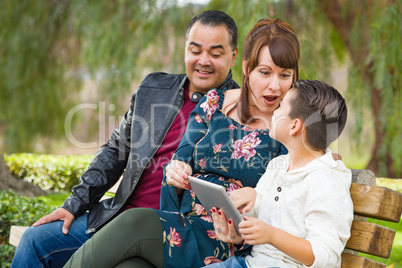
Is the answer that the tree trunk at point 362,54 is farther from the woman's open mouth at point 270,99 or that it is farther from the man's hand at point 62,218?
the man's hand at point 62,218

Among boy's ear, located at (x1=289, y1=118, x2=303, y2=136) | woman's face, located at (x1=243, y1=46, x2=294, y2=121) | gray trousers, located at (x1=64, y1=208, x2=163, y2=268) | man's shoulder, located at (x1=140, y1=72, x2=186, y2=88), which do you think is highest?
woman's face, located at (x1=243, y1=46, x2=294, y2=121)

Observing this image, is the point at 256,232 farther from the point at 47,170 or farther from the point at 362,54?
the point at 47,170

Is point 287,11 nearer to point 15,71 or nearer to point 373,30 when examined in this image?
point 373,30

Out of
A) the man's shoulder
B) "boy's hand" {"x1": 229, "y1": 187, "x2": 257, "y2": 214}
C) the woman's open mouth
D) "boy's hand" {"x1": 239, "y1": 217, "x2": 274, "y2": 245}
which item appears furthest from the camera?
the man's shoulder

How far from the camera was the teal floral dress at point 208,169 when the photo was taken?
5.75 feet

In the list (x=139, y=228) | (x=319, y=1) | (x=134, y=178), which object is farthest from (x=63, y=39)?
(x=139, y=228)

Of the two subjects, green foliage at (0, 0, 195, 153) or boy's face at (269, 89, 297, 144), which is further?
green foliage at (0, 0, 195, 153)

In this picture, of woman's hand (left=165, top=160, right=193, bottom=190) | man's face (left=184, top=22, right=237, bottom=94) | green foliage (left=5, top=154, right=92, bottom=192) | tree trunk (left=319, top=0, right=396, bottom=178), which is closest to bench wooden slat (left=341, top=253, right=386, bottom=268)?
woman's hand (left=165, top=160, right=193, bottom=190)

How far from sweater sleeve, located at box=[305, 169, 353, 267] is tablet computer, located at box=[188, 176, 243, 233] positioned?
0.71 feet

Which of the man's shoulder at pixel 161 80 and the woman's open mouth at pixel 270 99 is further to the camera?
the man's shoulder at pixel 161 80

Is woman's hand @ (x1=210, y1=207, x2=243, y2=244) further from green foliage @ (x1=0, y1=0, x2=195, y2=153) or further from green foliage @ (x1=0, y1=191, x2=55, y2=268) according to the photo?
green foliage @ (x1=0, y1=0, x2=195, y2=153)

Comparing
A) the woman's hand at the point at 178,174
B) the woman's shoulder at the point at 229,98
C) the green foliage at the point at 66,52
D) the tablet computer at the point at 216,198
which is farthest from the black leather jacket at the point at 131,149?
the green foliage at the point at 66,52

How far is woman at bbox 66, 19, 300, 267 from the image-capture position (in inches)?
65.1

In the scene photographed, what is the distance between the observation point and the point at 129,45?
4867mm
